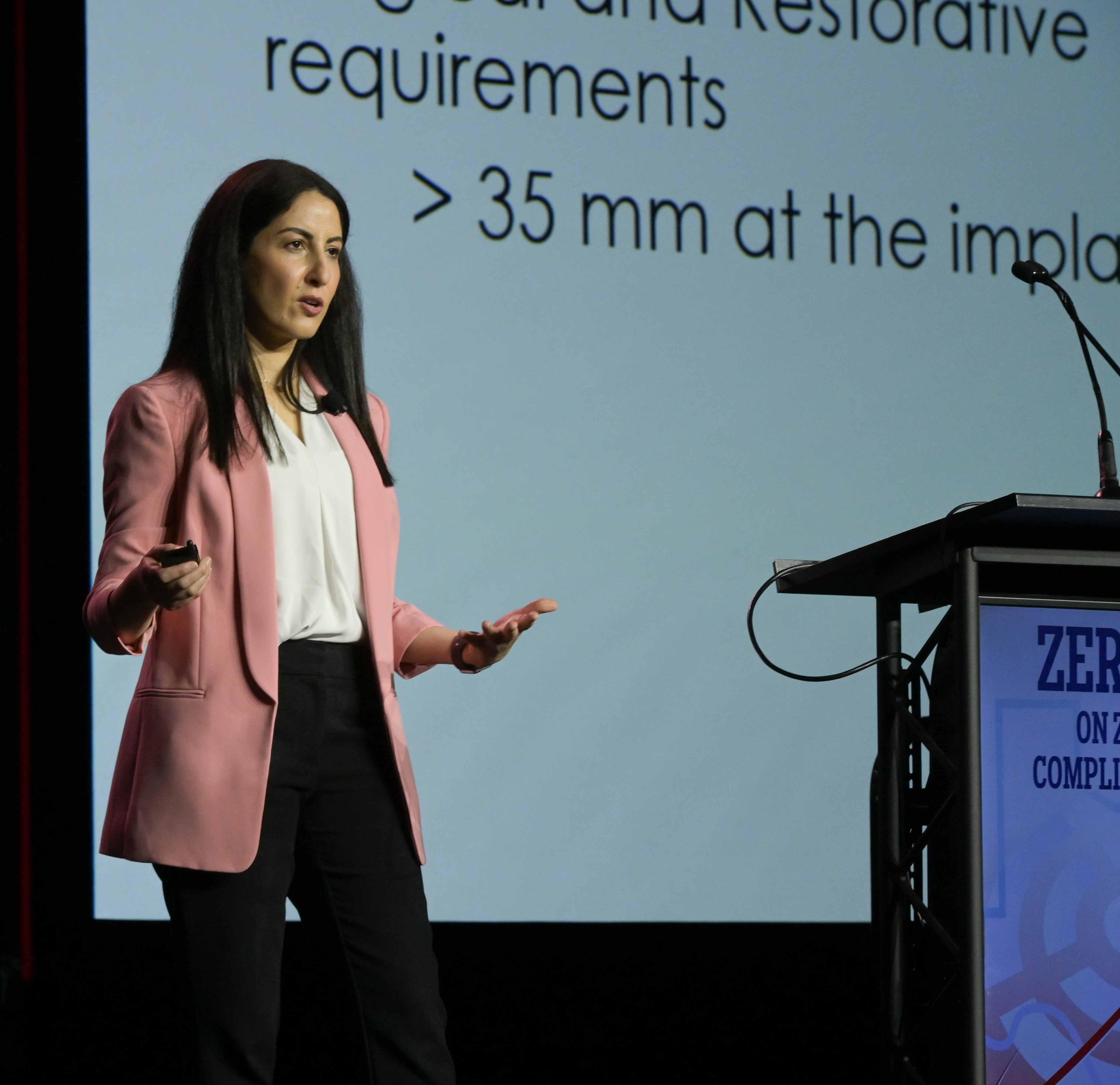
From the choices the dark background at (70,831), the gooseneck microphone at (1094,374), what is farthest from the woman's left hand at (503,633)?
the dark background at (70,831)

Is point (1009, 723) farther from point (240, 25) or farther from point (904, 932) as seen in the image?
point (240, 25)

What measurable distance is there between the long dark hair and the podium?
0.71 meters

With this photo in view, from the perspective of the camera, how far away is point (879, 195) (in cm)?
318

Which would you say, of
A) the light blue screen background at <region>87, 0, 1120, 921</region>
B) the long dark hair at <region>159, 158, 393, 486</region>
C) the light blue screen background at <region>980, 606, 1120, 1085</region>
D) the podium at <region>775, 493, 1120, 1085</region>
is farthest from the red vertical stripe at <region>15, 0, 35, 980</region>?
the light blue screen background at <region>980, 606, 1120, 1085</region>

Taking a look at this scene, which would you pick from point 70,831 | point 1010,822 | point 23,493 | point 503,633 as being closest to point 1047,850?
point 1010,822

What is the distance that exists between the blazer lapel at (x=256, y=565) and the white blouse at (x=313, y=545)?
0.02 m

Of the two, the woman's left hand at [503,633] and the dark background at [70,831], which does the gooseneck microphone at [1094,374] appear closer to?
the woman's left hand at [503,633]

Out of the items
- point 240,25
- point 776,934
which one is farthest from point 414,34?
point 776,934

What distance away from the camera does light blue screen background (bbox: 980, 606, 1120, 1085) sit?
1.77 meters

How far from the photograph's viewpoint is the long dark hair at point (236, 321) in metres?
1.58

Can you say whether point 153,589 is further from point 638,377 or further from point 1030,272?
point 638,377

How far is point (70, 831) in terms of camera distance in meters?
2.69

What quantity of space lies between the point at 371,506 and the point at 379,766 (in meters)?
0.29

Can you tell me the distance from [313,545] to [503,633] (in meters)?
0.23
